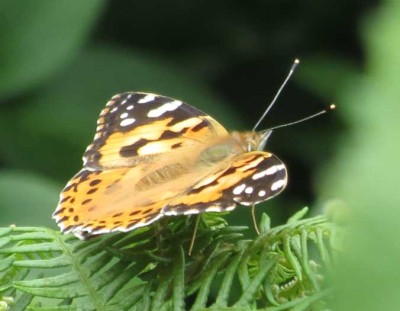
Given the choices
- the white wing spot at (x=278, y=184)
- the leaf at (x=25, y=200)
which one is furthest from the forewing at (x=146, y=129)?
the leaf at (x=25, y=200)

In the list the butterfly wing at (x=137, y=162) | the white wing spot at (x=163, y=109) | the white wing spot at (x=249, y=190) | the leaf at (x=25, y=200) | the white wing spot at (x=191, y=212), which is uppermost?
the white wing spot at (x=191, y=212)

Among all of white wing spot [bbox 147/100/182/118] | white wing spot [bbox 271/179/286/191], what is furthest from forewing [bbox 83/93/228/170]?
white wing spot [bbox 271/179/286/191]

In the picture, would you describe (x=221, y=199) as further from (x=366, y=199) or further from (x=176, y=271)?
(x=366, y=199)

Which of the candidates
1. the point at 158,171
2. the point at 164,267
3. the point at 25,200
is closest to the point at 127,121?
the point at 158,171

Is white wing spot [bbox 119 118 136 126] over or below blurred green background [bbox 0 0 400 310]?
over

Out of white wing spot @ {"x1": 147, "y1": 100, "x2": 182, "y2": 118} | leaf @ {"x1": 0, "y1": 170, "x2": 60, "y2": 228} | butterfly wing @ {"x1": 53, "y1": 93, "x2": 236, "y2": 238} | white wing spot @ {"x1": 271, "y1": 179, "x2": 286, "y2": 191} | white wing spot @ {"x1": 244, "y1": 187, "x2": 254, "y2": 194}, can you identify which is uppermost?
white wing spot @ {"x1": 271, "y1": 179, "x2": 286, "y2": 191}

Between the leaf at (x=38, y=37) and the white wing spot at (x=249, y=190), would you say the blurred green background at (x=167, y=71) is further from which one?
the white wing spot at (x=249, y=190)

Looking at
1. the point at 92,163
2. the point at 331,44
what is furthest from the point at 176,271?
the point at 331,44

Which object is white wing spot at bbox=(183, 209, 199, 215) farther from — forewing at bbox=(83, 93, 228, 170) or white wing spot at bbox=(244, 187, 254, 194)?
forewing at bbox=(83, 93, 228, 170)
